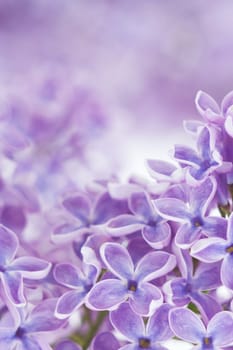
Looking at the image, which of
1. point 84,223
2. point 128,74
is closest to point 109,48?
point 128,74

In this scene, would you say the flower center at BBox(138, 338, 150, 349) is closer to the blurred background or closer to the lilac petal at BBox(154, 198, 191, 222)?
the lilac petal at BBox(154, 198, 191, 222)

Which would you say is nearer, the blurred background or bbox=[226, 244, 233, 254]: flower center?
bbox=[226, 244, 233, 254]: flower center

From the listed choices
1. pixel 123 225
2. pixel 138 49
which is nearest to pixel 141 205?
pixel 123 225

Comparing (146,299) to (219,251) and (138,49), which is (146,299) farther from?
(138,49)

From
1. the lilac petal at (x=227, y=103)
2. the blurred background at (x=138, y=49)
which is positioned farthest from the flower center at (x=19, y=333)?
the blurred background at (x=138, y=49)

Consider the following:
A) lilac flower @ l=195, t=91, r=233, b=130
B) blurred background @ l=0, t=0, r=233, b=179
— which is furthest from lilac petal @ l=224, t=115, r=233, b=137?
blurred background @ l=0, t=0, r=233, b=179

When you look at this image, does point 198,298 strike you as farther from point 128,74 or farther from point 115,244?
point 128,74

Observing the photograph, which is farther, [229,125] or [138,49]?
[138,49]
